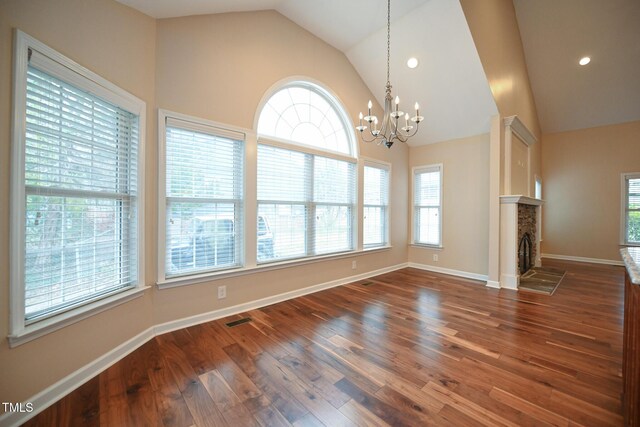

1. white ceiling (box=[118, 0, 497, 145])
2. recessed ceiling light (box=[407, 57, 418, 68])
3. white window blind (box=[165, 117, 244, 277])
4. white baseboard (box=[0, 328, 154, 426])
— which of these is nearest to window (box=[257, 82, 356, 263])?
white window blind (box=[165, 117, 244, 277])

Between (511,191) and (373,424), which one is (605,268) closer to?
(511,191)

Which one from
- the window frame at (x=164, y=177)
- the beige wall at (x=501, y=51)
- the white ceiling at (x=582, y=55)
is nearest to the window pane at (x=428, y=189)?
the beige wall at (x=501, y=51)

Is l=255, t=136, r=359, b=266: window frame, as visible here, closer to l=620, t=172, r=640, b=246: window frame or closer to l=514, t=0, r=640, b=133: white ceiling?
l=514, t=0, r=640, b=133: white ceiling

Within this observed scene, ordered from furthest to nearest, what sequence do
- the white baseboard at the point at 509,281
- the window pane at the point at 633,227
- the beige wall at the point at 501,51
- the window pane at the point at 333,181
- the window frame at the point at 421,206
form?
the window pane at the point at 633,227
the window frame at the point at 421,206
the white baseboard at the point at 509,281
the window pane at the point at 333,181
the beige wall at the point at 501,51

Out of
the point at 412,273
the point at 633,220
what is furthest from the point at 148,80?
the point at 633,220

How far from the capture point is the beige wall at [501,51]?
3.50 meters

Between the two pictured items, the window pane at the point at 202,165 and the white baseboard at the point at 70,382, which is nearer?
the white baseboard at the point at 70,382

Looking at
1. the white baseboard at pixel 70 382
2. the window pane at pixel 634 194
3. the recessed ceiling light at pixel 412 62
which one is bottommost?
the white baseboard at pixel 70 382

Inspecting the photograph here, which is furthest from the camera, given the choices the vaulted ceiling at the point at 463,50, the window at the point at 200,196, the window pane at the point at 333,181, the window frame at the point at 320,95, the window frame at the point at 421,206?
the window frame at the point at 421,206

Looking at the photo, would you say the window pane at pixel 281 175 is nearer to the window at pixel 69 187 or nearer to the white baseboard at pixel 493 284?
the window at pixel 69 187

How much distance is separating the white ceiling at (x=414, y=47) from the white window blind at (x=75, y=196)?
1.30 metres

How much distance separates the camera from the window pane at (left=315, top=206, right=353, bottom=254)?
12.6ft

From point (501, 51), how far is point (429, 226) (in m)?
3.24

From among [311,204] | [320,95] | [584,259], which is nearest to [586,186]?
[584,259]
